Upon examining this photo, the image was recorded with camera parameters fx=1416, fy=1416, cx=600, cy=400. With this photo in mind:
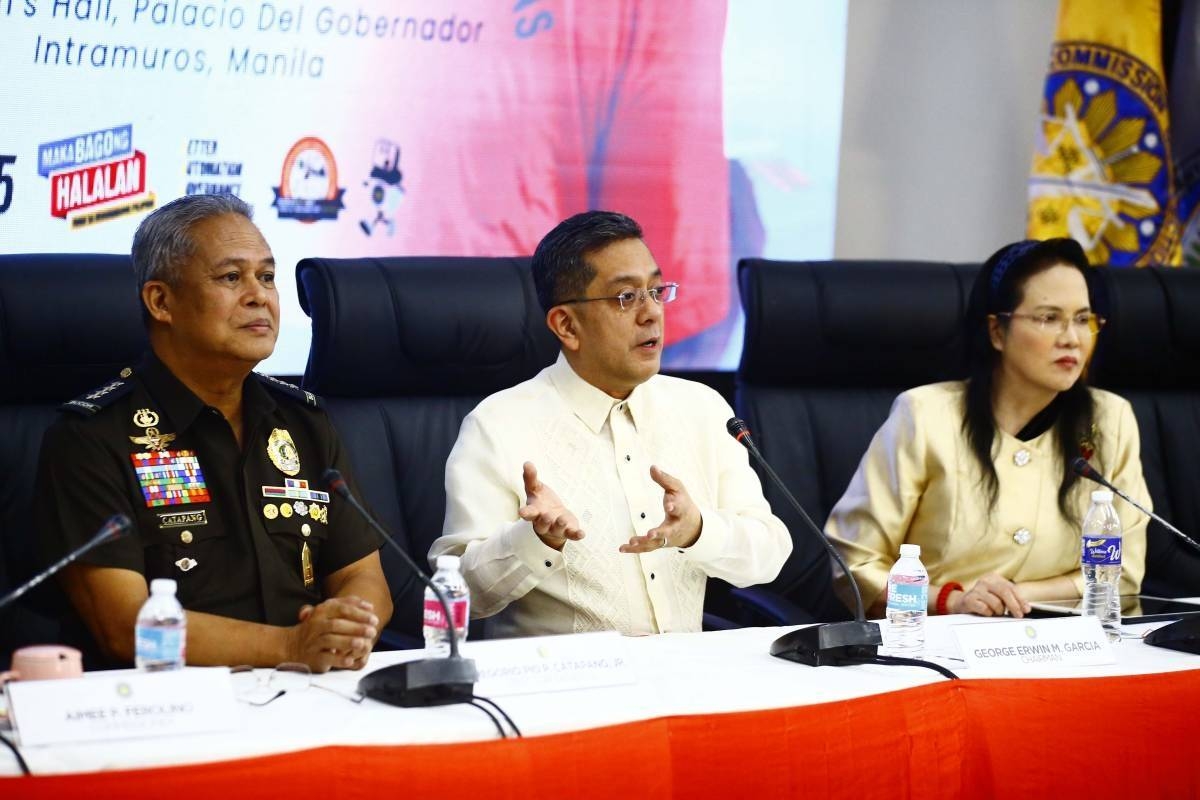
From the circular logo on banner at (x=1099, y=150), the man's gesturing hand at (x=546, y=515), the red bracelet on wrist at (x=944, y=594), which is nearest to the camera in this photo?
the man's gesturing hand at (x=546, y=515)

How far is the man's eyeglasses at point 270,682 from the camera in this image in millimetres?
1662

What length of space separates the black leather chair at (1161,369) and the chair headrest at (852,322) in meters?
0.42

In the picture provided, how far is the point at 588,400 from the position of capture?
96.0 inches

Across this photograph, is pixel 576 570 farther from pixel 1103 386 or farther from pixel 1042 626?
pixel 1103 386

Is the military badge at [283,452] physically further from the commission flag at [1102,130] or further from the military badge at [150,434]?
the commission flag at [1102,130]

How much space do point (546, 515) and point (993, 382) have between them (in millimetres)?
1195

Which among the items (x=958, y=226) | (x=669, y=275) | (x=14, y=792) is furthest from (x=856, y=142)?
(x=14, y=792)

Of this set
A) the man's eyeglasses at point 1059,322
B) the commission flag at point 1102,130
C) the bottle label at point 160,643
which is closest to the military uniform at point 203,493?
the bottle label at point 160,643

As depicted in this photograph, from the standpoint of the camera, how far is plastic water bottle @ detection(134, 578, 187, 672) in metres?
1.67

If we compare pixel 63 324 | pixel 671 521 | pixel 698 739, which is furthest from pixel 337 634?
pixel 63 324

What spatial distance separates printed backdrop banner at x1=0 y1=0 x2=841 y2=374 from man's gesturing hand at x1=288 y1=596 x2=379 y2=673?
153cm

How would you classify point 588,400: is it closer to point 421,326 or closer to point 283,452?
point 421,326

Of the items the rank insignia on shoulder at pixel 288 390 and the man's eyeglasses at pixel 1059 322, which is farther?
the man's eyeglasses at pixel 1059 322

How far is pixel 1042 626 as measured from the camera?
1.96m
